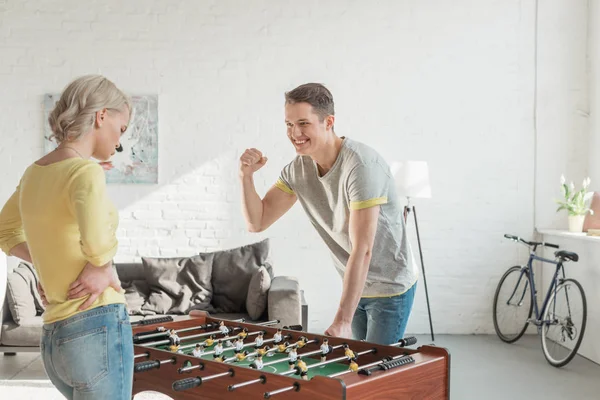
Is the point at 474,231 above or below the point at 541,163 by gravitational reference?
below

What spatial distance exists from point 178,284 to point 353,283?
326 cm

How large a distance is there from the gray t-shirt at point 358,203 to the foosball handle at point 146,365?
34.3 inches

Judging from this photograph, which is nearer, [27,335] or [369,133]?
[27,335]

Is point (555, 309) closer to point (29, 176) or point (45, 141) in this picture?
point (45, 141)

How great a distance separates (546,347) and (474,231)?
1310 mm

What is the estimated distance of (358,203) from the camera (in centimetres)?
259

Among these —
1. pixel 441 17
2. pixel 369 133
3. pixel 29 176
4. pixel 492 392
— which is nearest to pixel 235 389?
pixel 29 176

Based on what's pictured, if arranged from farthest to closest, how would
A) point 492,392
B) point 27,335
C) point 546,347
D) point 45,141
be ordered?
point 45,141 → point 546,347 → point 27,335 → point 492,392

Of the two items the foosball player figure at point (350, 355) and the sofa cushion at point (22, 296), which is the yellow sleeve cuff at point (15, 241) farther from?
the sofa cushion at point (22, 296)

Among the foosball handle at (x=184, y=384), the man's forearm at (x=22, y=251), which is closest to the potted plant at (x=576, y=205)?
the foosball handle at (x=184, y=384)

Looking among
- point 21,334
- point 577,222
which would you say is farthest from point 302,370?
point 577,222

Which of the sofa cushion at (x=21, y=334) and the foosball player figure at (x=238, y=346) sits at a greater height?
the foosball player figure at (x=238, y=346)

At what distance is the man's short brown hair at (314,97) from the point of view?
2.61 metres

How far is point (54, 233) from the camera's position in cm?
182
